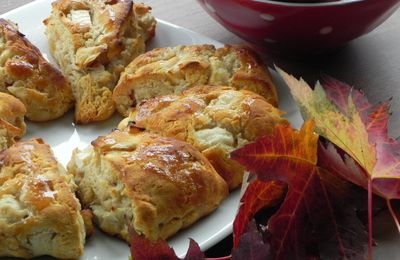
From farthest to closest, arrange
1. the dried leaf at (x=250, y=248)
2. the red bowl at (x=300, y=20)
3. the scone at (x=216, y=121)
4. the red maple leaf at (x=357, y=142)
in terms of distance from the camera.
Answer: the red bowl at (x=300, y=20), the scone at (x=216, y=121), the red maple leaf at (x=357, y=142), the dried leaf at (x=250, y=248)

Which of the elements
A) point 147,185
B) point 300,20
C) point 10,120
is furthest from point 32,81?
point 300,20

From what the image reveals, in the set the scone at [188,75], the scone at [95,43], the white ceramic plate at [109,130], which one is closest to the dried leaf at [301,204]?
the white ceramic plate at [109,130]

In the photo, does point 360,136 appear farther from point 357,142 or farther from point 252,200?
point 252,200

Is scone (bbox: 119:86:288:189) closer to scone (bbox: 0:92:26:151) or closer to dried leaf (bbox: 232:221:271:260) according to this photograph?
scone (bbox: 0:92:26:151)

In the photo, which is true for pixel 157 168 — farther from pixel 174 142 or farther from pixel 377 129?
pixel 377 129

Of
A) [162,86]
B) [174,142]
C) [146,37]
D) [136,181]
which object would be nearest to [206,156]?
[174,142]

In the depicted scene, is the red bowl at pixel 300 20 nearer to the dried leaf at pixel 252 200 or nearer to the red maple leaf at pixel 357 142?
the red maple leaf at pixel 357 142

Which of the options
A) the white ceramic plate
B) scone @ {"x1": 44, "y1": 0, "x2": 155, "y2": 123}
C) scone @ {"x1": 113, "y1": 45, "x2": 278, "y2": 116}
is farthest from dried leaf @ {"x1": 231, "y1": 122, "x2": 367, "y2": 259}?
scone @ {"x1": 44, "y1": 0, "x2": 155, "y2": 123}
